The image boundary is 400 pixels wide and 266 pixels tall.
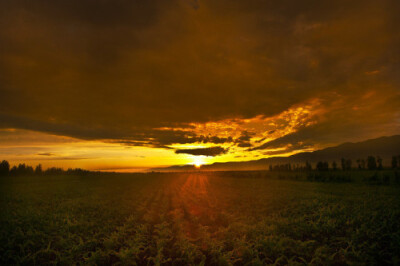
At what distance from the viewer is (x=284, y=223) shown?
14211 mm

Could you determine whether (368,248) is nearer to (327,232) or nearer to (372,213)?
(327,232)

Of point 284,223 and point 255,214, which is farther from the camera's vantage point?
point 255,214

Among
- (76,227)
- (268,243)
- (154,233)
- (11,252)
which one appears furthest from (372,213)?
(11,252)

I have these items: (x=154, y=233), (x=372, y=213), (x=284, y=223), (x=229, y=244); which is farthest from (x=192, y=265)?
(x=372, y=213)

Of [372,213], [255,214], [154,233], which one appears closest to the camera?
[154,233]

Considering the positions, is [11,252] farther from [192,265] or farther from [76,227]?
[192,265]

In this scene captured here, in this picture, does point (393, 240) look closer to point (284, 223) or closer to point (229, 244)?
point (284, 223)

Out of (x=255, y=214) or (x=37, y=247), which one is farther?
(x=255, y=214)

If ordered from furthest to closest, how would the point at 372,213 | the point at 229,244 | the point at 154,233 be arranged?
1. the point at 372,213
2. the point at 154,233
3. the point at 229,244

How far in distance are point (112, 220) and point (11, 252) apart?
20.9 feet

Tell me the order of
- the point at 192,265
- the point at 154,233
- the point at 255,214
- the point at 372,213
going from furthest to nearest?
1. the point at 255,214
2. the point at 372,213
3. the point at 154,233
4. the point at 192,265

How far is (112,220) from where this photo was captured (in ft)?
53.5

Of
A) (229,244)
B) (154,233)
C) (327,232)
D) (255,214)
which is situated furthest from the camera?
(255,214)

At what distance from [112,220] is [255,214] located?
35.2 ft
